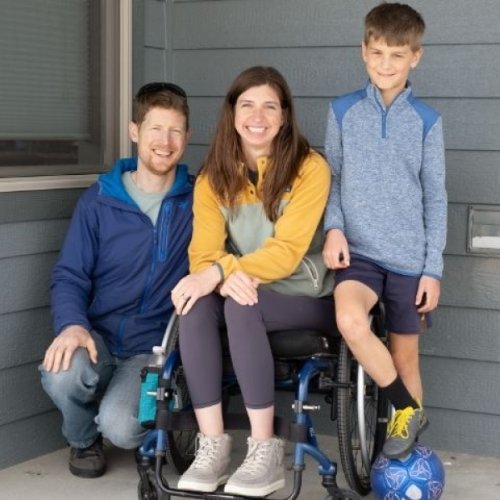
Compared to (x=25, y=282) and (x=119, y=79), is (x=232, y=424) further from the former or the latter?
(x=119, y=79)

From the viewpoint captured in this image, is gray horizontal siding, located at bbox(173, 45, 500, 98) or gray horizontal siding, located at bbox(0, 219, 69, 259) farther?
gray horizontal siding, located at bbox(173, 45, 500, 98)

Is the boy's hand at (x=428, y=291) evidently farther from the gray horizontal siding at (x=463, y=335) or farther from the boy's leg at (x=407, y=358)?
the gray horizontal siding at (x=463, y=335)

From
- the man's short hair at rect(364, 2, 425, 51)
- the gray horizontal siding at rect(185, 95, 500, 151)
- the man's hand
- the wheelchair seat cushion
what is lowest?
the man's hand

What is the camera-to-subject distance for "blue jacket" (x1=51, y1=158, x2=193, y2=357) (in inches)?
138

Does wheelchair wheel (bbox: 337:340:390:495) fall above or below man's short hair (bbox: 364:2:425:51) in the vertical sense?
below

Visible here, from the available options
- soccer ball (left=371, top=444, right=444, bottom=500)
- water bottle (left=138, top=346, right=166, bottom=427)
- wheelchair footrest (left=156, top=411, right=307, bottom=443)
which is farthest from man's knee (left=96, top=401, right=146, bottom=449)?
soccer ball (left=371, top=444, right=444, bottom=500)

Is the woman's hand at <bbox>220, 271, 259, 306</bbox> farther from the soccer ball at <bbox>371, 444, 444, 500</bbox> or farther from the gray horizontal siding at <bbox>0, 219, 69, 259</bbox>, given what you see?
the gray horizontal siding at <bbox>0, 219, 69, 259</bbox>

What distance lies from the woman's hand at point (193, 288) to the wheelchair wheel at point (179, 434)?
0.15 m

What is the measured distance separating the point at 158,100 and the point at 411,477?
1359mm

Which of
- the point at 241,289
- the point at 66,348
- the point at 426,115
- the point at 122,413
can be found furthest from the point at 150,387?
the point at 426,115

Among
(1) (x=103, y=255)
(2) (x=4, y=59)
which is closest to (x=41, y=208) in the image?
(1) (x=103, y=255)

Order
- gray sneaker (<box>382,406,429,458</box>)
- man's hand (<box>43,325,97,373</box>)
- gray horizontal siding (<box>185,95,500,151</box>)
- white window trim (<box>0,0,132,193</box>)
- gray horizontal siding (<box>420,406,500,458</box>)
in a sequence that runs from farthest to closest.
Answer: white window trim (<box>0,0,132,193</box>) → gray horizontal siding (<box>420,406,500,458</box>) → gray horizontal siding (<box>185,95,500,151</box>) → man's hand (<box>43,325,97,373</box>) → gray sneaker (<box>382,406,429,458</box>)

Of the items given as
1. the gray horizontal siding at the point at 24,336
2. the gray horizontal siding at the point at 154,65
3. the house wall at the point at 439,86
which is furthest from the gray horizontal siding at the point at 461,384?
the gray horizontal siding at the point at 154,65

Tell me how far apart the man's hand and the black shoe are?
0.33m
